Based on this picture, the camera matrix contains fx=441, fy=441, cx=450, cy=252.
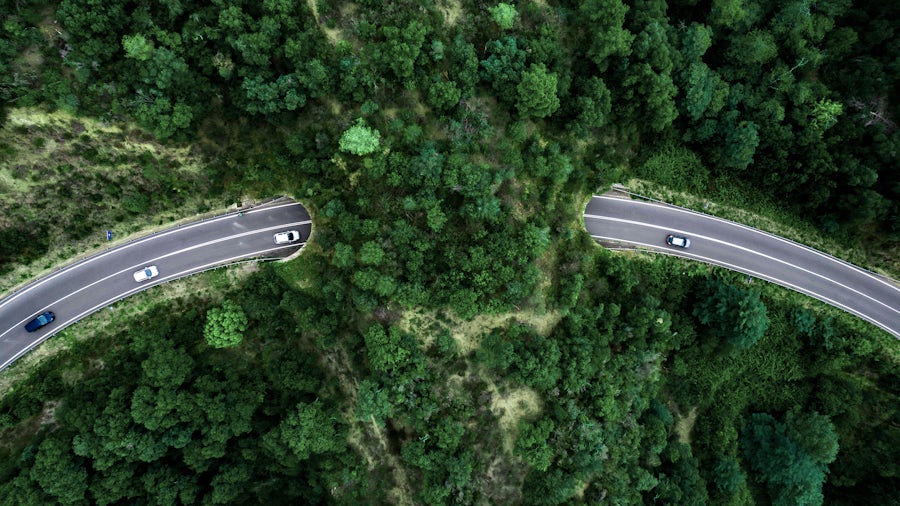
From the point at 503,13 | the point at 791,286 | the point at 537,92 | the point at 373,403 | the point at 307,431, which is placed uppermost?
the point at 503,13

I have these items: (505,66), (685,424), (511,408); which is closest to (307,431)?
(511,408)

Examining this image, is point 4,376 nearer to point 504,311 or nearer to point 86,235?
point 86,235

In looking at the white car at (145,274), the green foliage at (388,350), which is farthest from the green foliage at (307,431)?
the white car at (145,274)

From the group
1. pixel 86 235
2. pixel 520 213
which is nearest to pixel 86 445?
pixel 86 235

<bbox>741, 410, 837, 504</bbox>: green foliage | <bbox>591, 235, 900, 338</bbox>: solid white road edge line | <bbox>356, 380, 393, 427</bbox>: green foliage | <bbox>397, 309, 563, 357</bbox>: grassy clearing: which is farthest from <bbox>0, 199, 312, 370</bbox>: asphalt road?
<bbox>741, 410, 837, 504</bbox>: green foliage

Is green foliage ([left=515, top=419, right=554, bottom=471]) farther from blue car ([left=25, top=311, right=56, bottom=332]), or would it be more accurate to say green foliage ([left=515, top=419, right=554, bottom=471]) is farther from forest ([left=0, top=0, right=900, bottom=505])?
blue car ([left=25, top=311, right=56, bottom=332])

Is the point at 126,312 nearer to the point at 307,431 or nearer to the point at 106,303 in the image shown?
the point at 106,303

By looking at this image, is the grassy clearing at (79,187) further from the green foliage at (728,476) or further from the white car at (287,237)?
the green foliage at (728,476)
